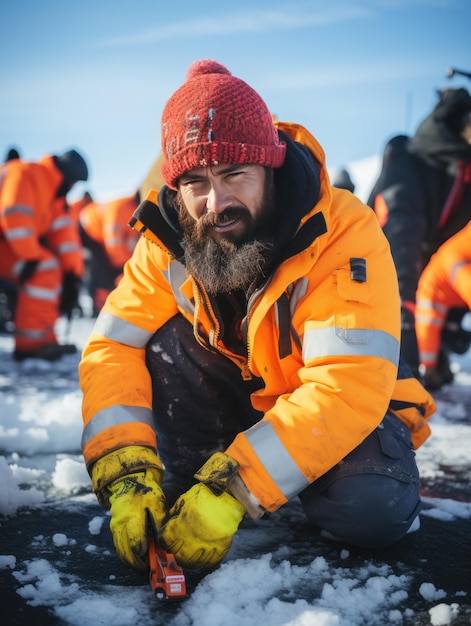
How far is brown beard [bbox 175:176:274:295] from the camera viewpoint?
5.21 feet

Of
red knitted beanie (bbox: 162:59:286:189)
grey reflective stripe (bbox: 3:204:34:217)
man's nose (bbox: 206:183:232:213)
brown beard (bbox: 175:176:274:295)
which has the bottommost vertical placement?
grey reflective stripe (bbox: 3:204:34:217)

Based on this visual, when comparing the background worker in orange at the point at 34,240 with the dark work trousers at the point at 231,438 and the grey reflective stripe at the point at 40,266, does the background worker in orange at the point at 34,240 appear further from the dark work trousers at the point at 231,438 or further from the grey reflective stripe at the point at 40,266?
the dark work trousers at the point at 231,438

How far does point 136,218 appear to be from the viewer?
1.70m

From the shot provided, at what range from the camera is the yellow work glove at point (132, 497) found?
1.34 metres

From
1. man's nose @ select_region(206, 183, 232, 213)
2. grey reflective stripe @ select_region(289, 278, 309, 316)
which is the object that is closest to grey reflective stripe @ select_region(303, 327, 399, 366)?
grey reflective stripe @ select_region(289, 278, 309, 316)

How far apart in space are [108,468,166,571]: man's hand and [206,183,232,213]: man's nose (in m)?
0.73

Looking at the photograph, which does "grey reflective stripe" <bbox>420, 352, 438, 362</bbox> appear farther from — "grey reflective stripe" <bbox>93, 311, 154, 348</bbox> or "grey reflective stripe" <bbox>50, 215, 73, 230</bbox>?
"grey reflective stripe" <bbox>50, 215, 73, 230</bbox>

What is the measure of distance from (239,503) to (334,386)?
340 mm

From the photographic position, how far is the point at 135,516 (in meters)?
1.35

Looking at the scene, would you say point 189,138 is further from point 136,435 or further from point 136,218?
point 136,435

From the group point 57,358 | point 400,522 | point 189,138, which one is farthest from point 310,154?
point 57,358

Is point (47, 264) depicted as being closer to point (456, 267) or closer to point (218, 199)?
point (456, 267)

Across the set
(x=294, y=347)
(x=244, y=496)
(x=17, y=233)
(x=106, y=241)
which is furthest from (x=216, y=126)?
(x=106, y=241)

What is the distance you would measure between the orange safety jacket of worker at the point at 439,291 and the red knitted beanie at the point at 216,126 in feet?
6.21
